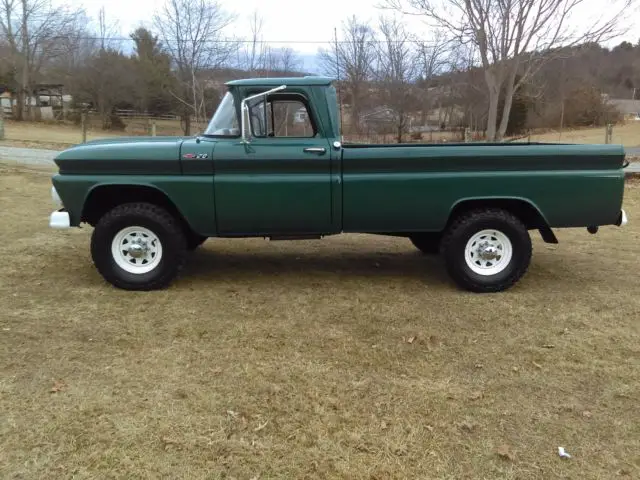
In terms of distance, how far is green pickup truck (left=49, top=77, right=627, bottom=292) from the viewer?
491 centimetres

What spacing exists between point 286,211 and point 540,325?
7.58ft

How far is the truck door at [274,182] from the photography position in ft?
16.1

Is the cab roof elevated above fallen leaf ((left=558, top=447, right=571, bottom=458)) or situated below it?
above

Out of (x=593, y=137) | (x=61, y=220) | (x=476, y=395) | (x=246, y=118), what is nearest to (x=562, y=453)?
→ (x=476, y=395)

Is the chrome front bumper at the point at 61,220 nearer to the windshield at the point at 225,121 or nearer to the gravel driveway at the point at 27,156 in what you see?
the windshield at the point at 225,121

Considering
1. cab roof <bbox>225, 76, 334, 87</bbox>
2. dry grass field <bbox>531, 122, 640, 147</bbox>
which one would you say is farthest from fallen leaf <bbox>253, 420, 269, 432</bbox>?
dry grass field <bbox>531, 122, 640, 147</bbox>

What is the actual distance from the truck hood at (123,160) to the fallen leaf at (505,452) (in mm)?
3446

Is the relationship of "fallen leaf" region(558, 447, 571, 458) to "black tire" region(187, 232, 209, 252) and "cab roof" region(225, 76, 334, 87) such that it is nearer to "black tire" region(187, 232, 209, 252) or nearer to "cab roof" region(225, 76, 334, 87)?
"cab roof" region(225, 76, 334, 87)

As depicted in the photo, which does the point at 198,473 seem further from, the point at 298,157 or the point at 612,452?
the point at 298,157

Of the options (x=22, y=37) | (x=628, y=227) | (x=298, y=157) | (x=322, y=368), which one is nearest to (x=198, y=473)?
(x=322, y=368)

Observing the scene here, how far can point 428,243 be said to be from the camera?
6.29 m

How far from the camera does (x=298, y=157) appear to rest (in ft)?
16.1

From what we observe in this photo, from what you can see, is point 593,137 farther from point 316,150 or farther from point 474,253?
point 316,150

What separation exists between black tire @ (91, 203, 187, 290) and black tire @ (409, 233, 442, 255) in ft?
8.20
